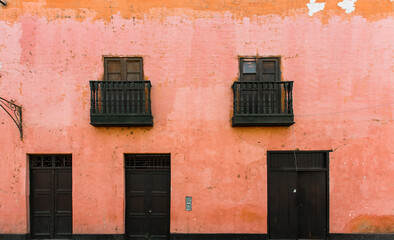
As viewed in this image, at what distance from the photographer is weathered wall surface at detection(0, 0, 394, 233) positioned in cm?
575

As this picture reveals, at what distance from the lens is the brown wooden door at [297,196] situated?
5805mm

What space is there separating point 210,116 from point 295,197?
10.4ft

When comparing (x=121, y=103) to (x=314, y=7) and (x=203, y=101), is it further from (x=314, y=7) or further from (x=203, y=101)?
(x=314, y=7)

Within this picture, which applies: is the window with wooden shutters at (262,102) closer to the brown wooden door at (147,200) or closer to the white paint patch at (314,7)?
the white paint patch at (314,7)

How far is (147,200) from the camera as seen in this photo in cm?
591

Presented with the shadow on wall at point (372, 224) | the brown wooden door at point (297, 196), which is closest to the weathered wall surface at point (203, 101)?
the shadow on wall at point (372, 224)

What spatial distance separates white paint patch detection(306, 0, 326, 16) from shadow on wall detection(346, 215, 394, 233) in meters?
5.60

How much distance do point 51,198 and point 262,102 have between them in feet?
20.6

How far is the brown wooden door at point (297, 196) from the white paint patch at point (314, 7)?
3.83 meters

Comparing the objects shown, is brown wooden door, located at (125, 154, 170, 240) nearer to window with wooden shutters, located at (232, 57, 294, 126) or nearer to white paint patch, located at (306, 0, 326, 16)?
window with wooden shutters, located at (232, 57, 294, 126)

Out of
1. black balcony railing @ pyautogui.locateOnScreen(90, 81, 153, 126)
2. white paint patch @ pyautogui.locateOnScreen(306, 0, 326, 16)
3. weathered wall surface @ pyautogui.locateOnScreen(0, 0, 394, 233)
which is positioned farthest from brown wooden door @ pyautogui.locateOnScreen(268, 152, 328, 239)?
white paint patch @ pyautogui.locateOnScreen(306, 0, 326, 16)

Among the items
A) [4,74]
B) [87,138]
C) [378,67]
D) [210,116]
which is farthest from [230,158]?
[4,74]

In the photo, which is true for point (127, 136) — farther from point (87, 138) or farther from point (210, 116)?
point (210, 116)

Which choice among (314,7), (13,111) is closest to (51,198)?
(13,111)
